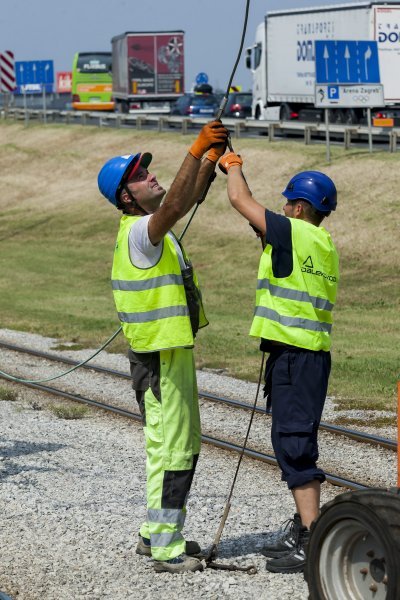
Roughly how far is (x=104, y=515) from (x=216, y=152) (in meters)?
2.56

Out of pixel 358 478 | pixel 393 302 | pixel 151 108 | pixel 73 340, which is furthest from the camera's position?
pixel 151 108

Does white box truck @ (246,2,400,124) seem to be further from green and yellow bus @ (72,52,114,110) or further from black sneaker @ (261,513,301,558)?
black sneaker @ (261,513,301,558)

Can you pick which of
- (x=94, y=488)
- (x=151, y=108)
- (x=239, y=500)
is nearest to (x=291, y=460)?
(x=239, y=500)

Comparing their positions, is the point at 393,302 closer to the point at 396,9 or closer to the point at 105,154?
the point at 396,9

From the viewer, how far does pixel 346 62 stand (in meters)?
31.3

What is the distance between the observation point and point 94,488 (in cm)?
865

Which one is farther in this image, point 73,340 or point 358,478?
point 73,340

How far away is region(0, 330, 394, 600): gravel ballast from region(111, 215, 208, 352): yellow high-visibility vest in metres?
1.23

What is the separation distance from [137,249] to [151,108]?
54.8 metres

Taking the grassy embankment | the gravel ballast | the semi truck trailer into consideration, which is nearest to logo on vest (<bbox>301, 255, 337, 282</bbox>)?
the gravel ballast

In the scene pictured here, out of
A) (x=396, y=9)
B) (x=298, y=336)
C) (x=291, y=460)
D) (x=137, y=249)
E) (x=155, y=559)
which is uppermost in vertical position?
(x=396, y=9)

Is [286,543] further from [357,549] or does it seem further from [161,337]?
[161,337]

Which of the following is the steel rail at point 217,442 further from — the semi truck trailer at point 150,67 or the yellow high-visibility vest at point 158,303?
the semi truck trailer at point 150,67

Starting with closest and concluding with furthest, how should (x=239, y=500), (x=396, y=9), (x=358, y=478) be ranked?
1. (x=239, y=500)
2. (x=358, y=478)
3. (x=396, y=9)
